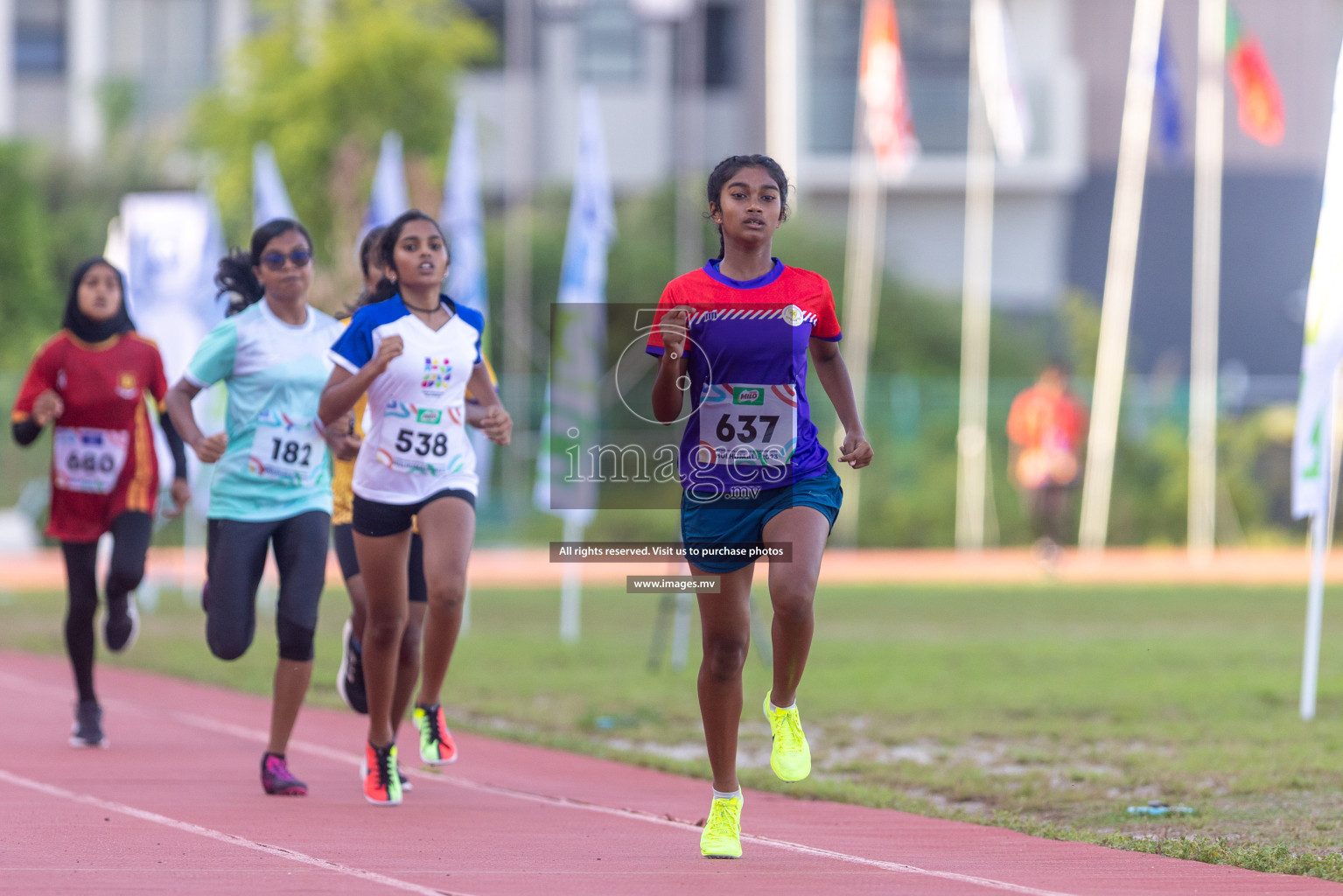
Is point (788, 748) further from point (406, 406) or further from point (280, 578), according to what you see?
point (280, 578)

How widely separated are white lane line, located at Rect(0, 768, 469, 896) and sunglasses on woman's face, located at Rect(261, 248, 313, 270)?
7.50 feet

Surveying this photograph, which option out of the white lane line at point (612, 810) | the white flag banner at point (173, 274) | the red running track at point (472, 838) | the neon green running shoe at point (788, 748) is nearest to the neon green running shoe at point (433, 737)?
the red running track at point (472, 838)

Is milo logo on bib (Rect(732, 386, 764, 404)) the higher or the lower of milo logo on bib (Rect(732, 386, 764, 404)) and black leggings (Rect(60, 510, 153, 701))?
the higher

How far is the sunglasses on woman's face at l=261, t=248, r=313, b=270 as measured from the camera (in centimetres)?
804

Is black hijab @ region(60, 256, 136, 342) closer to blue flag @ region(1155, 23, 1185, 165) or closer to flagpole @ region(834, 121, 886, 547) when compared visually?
flagpole @ region(834, 121, 886, 547)

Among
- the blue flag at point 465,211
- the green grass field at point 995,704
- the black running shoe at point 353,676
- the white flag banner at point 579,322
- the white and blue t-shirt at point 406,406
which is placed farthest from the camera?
the blue flag at point 465,211

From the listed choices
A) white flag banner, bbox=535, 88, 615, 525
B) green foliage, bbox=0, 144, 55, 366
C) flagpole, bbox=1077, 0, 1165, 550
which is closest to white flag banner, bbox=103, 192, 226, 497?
white flag banner, bbox=535, 88, 615, 525

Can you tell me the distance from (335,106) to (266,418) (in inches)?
967

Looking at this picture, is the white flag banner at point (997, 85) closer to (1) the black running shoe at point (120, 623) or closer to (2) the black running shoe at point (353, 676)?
(1) the black running shoe at point (120, 623)

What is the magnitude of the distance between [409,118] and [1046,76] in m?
13.3

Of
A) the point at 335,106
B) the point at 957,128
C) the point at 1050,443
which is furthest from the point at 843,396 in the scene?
the point at 957,128

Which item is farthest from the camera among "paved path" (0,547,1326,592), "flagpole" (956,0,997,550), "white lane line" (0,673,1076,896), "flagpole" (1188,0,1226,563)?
"flagpole" (956,0,997,550)

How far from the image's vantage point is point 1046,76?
3797 centimetres

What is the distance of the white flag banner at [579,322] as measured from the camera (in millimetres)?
14562
